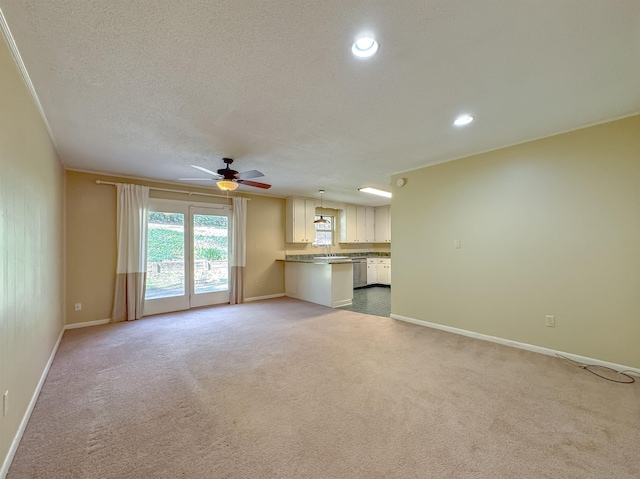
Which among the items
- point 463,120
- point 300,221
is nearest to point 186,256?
point 300,221

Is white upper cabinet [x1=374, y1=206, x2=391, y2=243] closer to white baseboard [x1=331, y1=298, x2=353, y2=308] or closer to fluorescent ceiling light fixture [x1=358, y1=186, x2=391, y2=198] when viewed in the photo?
fluorescent ceiling light fixture [x1=358, y1=186, x2=391, y2=198]

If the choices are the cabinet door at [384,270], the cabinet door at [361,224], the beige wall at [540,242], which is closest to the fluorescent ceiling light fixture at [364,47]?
the beige wall at [540,242]

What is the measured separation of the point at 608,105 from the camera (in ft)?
8.29

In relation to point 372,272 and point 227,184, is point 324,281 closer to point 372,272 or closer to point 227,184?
point 227,184

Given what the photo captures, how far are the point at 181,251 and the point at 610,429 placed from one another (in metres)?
6.01

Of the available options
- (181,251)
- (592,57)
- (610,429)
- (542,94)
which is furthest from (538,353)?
(181,251)

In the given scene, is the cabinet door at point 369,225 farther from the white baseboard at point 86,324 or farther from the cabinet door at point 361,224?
the white baseboard at point 86,324

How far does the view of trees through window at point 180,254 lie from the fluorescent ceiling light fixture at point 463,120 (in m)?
4.83

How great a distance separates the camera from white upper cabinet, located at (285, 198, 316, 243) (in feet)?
22.8

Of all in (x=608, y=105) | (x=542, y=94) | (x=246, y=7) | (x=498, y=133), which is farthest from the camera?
(x=498, y=133)

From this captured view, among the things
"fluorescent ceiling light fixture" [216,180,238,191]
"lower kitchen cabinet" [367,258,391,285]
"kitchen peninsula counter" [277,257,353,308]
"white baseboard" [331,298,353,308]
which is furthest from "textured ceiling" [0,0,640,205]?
"lower kitchen cabinet" [367,258,391,285]

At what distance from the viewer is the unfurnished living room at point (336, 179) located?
1.62m

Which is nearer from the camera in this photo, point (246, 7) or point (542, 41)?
point (246, 7)

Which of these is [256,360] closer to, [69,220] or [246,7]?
[246,7]
